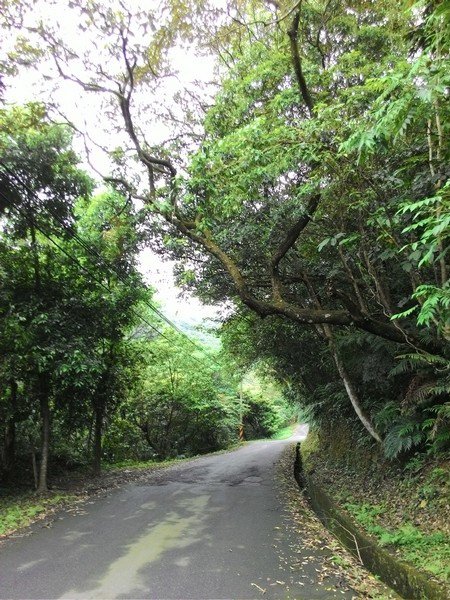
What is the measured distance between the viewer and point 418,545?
5289 millimetres

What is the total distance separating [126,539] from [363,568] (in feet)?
11.1

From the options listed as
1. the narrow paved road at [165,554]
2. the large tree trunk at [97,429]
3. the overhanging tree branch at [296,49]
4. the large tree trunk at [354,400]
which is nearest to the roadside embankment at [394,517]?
the large tree trunk at [354,400]

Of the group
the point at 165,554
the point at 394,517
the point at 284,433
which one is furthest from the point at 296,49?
the point at 284,433

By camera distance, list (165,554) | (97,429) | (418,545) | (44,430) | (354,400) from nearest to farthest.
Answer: (418,545)
(165,554)
(354,400)
(44,430)
(97,429)

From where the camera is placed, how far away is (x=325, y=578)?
5.08m

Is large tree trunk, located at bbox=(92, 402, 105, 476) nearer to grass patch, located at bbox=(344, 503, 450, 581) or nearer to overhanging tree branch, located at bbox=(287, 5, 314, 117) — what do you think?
grass patch, located at bbox=(344, 503, 450, 581)

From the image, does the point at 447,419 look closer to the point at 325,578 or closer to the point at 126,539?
the point at 325,578

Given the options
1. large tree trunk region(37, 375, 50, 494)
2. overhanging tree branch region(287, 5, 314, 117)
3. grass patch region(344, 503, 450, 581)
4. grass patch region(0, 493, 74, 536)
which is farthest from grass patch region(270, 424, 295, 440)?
overhanging tree branch region(287, 5, 314, 117)

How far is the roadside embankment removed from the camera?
4.75m

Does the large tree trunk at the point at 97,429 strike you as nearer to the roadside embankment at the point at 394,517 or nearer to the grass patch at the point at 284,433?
the roadside embankment at the point at 394,517

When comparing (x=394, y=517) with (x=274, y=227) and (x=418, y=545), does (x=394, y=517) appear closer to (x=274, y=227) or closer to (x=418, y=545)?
(x=418, y=545)

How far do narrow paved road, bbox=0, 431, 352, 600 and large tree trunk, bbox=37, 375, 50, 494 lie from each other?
178 cm

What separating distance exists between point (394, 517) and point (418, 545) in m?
1.30

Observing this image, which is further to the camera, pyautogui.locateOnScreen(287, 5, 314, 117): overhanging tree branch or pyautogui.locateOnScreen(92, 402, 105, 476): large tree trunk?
pyautogui.locateOnScreen(92, 402, 105, 476): large tree trunk
